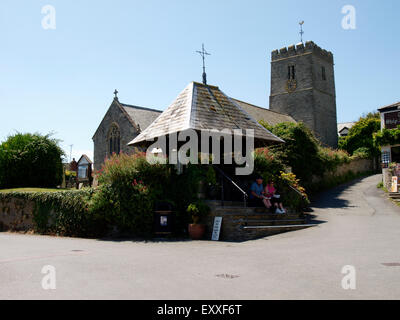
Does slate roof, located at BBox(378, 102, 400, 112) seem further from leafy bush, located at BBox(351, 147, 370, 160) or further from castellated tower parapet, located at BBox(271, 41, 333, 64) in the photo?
castellated tower parapet, located at BBox(271, 41, 333, 64)

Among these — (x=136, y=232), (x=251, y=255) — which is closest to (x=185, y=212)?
(x=136, y=232)

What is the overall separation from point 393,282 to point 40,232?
14.3 meters

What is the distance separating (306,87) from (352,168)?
52.5ft

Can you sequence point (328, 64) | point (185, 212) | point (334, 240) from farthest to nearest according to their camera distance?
point (328, 64) < point (185, 212) < point (334, 240)

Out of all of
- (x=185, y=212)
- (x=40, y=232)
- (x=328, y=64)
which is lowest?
(x=40, y=232)

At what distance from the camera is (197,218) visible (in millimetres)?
12016

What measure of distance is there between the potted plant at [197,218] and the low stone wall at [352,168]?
15015 mm

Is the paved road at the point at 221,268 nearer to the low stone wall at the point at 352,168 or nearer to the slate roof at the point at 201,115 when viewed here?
the slate roof at the point at 201,115

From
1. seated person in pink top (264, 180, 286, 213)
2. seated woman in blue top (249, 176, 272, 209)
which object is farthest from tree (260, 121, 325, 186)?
seated woman in blue top (249, 176, 272, 209)

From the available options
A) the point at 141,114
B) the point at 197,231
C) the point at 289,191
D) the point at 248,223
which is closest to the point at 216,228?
A: the point at 197,231

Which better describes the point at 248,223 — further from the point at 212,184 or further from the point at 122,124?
the point at 122,124

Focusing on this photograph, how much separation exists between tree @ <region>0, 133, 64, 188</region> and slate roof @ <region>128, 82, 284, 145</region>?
1182cm
